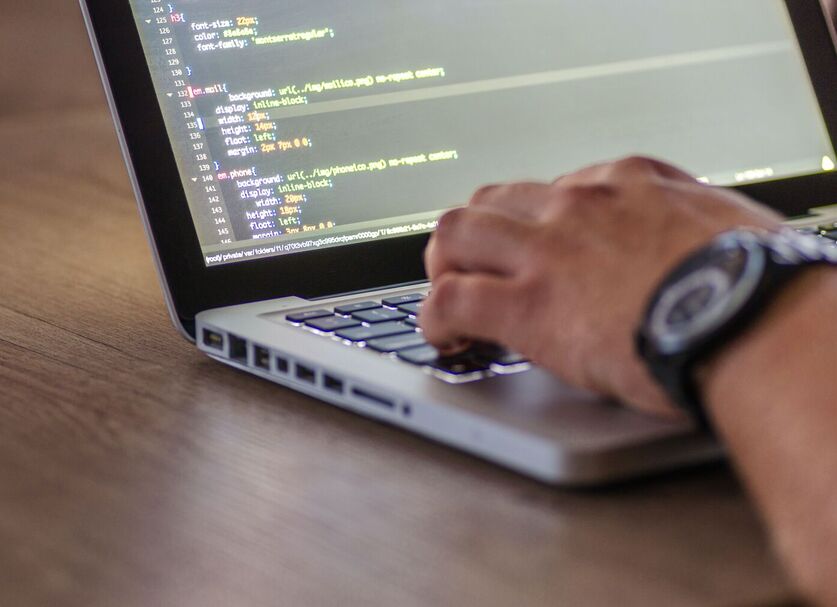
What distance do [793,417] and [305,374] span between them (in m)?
0.27

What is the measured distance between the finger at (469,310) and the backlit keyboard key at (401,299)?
0.10 metres

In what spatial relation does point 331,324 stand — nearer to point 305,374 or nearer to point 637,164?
point 305,374

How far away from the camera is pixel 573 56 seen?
0.84 metres

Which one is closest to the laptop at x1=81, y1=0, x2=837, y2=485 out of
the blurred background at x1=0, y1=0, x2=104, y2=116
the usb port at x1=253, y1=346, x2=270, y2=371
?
the usb port at x1=253, y1=346, x2=270, y2=371

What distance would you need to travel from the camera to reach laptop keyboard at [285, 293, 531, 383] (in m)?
0.56

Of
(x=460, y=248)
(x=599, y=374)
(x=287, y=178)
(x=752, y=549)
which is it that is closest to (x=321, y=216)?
(x=287, y=178)

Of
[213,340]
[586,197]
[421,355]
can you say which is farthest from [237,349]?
Result: [586,197]

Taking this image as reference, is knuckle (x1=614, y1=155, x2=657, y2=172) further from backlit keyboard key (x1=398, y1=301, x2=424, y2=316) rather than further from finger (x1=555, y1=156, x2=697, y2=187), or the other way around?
backlit keyboard key (x1=398, y1=301, x2=424, y2=316)

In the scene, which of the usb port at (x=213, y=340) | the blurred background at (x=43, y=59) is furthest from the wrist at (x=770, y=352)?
the blurred background at (x=43, y=59)

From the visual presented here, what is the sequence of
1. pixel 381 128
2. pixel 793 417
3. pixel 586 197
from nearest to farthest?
1. pixel 793 417
2. pixel 586 197
3. pixel 381 128

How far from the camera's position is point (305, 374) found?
23.6 inches

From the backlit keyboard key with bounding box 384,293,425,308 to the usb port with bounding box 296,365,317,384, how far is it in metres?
0.11

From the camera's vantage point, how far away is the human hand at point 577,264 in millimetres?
491

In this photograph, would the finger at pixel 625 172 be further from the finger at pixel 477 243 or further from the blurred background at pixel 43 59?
the blurred background at pixel 43 59
